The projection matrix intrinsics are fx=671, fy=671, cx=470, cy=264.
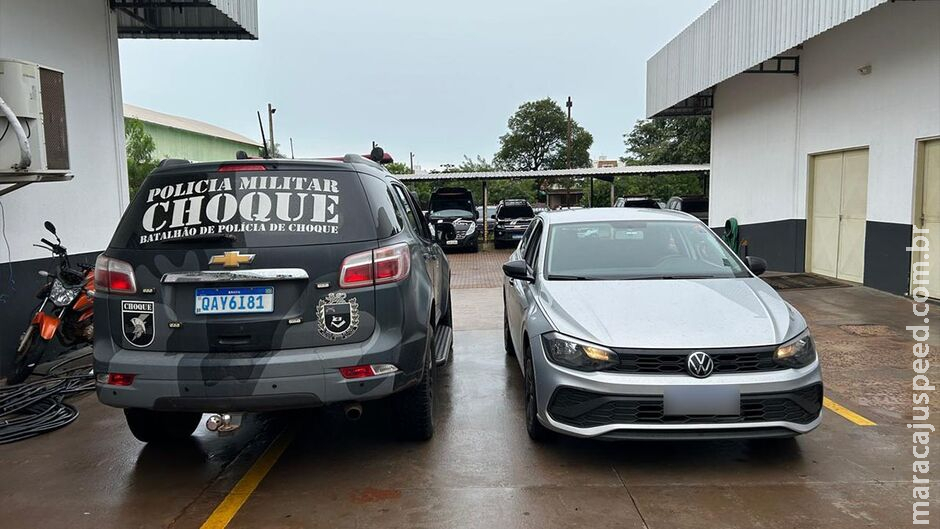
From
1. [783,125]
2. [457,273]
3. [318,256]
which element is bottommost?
[457,273]

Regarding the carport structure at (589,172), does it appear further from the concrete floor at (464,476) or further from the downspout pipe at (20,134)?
the concrete floor at (464,476)

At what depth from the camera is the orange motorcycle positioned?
6.03 meters

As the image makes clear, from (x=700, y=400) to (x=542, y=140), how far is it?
46.3 meters

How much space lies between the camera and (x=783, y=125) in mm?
Answer: 13406

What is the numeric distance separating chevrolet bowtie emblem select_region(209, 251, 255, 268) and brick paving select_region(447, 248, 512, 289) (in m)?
7.30

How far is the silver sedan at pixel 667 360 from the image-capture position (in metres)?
3.66

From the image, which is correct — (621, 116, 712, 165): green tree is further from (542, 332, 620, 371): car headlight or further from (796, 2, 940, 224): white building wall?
(542, 332, 620, 371): car headlight

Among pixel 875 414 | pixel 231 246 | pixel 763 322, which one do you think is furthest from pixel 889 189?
pixel 231 246

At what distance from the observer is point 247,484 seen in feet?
12.7

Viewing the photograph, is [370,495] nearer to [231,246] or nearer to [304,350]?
[304,350]

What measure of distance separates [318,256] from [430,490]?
143cm

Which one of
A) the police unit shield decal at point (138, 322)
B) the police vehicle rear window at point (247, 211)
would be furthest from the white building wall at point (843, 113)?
the police unit shield decal at point (138, 322)

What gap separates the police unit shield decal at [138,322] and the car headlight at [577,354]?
7.31 feet

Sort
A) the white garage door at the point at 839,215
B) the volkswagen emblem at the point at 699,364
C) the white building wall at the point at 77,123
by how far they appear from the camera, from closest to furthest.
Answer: the volkswagen emblem at the point at 699,364
the white building wall at the point at 77,123
the white garage door at the point at 839,215
